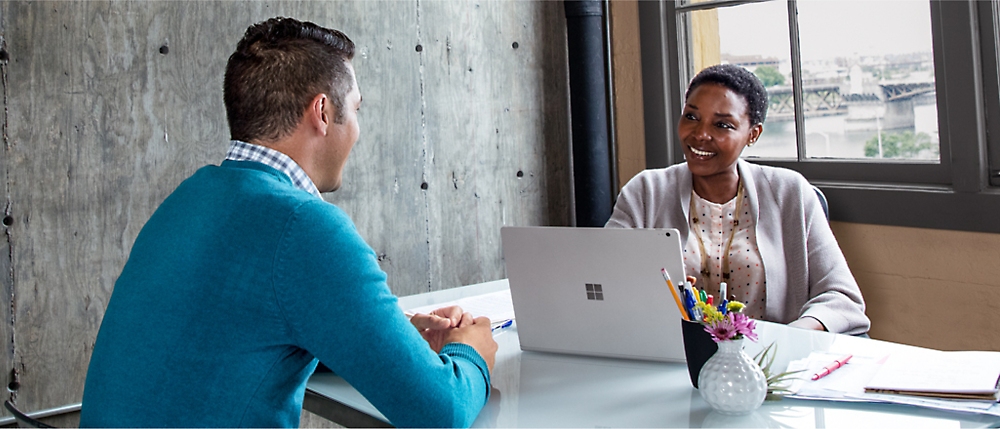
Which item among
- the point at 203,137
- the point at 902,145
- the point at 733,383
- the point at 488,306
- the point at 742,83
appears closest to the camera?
the point at 733,383

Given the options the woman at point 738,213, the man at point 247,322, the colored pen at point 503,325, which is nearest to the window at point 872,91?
the woman at point 738,213

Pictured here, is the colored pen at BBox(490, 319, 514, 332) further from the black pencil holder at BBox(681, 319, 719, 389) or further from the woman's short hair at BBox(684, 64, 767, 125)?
the woman's short hair at BBox(684, 64, 767, 125)

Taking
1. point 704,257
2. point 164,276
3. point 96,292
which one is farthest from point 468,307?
point 96,292

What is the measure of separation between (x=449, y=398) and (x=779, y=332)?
0.87 meters

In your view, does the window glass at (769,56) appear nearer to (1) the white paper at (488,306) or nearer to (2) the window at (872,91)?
(2) the window at (872,91)

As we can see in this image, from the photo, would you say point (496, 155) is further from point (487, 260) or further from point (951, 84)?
point (951, 84)

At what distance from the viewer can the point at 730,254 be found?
241 centimetres

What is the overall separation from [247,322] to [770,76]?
256cm

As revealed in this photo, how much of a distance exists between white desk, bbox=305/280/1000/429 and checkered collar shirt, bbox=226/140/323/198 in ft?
1.34

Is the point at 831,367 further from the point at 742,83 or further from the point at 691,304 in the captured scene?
the point at 742,83

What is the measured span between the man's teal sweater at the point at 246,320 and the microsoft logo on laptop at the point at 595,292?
474mm

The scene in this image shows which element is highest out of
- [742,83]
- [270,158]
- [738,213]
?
[742,83]

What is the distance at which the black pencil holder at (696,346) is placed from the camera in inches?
56.1

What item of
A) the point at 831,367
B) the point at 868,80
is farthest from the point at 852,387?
the point at 868,80
